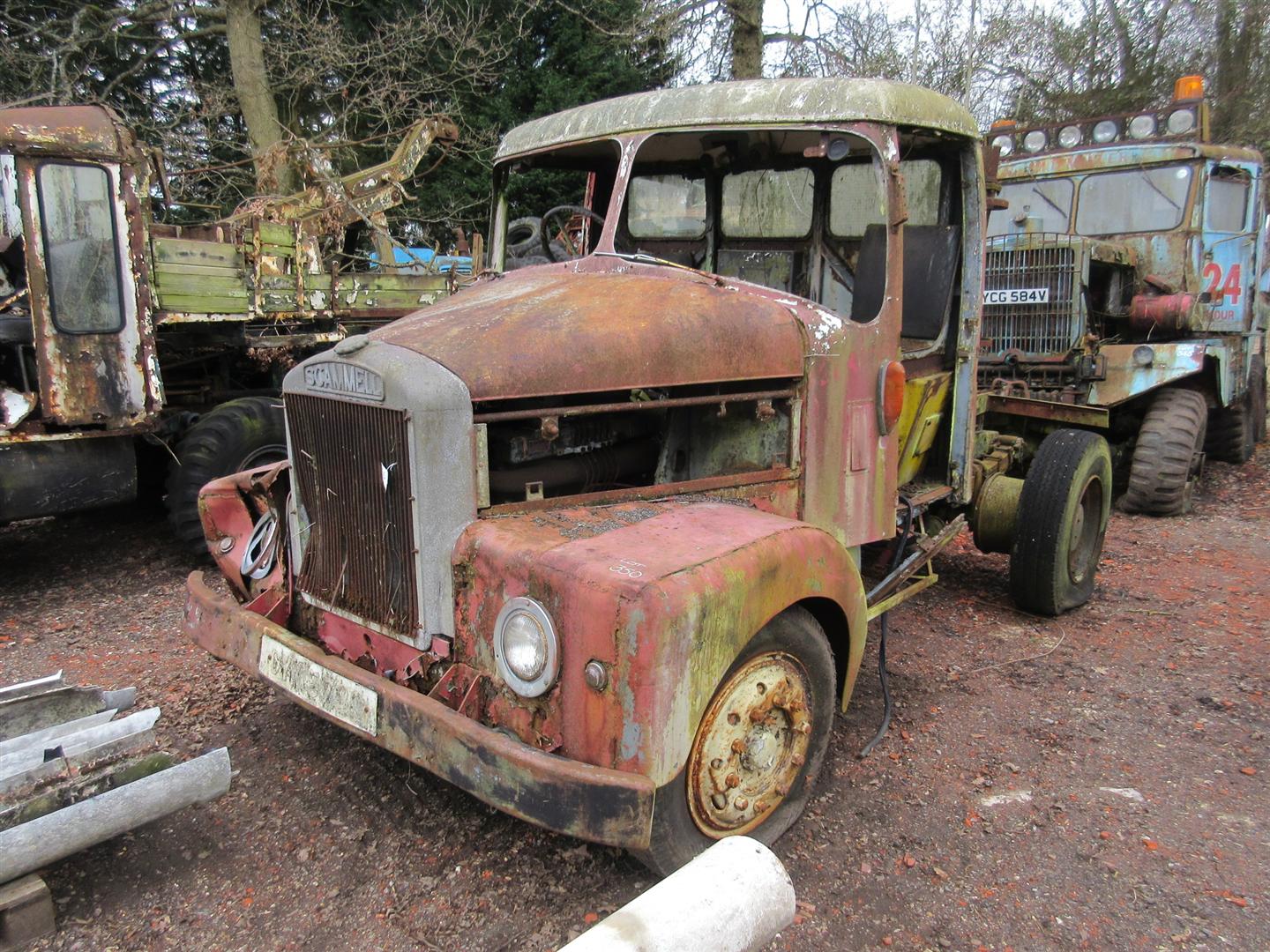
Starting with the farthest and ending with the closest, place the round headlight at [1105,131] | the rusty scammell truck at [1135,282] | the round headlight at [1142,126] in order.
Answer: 1. the round headlight at [1105,131]
2. the round headlight at [1142,126]
3. the rusty scammell truck at [1135,282]

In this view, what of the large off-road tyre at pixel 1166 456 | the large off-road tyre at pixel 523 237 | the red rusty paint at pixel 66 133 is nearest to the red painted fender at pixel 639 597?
the large off-road tyre at pixel 523 237

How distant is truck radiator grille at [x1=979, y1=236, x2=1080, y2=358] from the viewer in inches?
297

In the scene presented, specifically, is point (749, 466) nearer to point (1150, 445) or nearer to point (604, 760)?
point (604, 760)

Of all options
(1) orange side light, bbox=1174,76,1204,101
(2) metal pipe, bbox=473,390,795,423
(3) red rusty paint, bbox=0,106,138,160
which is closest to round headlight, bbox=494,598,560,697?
(2) metal pipe, bbox=473,390,795,423

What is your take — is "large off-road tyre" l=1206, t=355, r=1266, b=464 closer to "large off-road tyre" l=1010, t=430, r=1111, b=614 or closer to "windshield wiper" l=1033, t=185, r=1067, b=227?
"windshield wiper" l=1033, t=185, r=1067, b=227

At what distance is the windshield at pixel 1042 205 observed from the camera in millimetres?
A: 8531

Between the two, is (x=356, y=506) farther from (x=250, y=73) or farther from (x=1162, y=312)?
(x=250, y=73)

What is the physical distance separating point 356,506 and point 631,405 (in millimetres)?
943

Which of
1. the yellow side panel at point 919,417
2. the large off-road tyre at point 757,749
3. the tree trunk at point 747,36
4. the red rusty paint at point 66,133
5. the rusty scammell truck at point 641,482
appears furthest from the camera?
the tree trunk at point 747,36

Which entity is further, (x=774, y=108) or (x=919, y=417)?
(x=919, y=417)

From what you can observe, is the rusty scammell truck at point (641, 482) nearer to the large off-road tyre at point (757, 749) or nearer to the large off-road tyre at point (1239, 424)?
the large off-road tyre at point (757, 749)

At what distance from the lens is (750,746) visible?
2801mm

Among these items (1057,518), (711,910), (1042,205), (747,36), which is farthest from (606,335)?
(747,36)

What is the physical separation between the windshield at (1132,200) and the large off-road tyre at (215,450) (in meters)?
7.24
